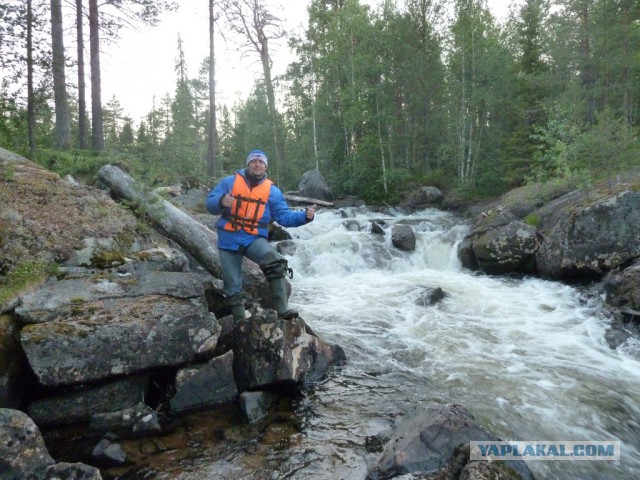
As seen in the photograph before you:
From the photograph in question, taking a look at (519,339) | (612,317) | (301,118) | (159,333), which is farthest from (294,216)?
(301,118)

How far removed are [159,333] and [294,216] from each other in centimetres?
240

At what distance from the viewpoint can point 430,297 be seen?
9828 mm

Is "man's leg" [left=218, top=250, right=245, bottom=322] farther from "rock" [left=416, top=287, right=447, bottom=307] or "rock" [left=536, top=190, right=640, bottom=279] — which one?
"rock" [left=536, top=190, right=640, bottom=279]

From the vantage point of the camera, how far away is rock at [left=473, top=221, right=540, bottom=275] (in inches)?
467

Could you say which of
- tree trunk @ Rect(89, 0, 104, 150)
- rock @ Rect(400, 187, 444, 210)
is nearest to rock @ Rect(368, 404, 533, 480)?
tree trunk @ Rect(89, 0, 104, 150)

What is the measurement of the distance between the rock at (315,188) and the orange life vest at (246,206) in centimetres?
2108

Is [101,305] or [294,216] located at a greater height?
[294,216]

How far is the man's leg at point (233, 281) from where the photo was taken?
19.4ft

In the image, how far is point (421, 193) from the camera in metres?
24.4

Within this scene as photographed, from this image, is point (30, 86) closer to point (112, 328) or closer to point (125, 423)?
point (112, 328)

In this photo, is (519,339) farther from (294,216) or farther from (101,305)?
(101,305)

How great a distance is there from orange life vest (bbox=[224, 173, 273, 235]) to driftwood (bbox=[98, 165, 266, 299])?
80.2 inches

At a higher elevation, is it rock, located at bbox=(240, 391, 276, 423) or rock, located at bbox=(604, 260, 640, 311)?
rock, located at bbox=(604, 260, 640, 311)

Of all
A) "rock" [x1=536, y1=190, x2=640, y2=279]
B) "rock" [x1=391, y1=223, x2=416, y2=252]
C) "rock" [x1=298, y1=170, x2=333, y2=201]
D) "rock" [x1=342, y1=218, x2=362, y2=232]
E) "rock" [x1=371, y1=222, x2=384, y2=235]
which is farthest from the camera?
"rock" [x1=298, y1=170, x2=333, y2=201]
